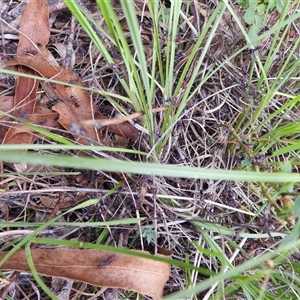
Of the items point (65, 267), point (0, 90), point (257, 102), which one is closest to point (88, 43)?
point (0, 90)

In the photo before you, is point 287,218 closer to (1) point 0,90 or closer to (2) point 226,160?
(2) point 226,160

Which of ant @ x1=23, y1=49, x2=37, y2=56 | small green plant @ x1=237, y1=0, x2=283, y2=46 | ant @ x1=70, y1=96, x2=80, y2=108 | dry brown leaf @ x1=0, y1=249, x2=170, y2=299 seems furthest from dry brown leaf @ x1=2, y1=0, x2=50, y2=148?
small green plant @ x1=237, y1=0, x2=283, y2=46

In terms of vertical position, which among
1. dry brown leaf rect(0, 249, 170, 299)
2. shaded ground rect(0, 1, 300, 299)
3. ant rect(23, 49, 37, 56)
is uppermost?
ant rect(23, 49, 37, 56)

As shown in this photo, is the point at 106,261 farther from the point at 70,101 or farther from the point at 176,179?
the point at 70,101

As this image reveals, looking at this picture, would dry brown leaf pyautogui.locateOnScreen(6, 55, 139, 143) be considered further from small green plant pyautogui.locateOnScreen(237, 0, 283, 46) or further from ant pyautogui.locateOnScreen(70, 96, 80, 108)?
small green plant pyautogui.locateOnScreen(237, 0, 283, 46)

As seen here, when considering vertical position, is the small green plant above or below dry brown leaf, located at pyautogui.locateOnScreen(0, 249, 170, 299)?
above

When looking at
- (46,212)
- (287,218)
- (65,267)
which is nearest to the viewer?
(287,218)

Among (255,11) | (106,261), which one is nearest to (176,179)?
(106,261)
